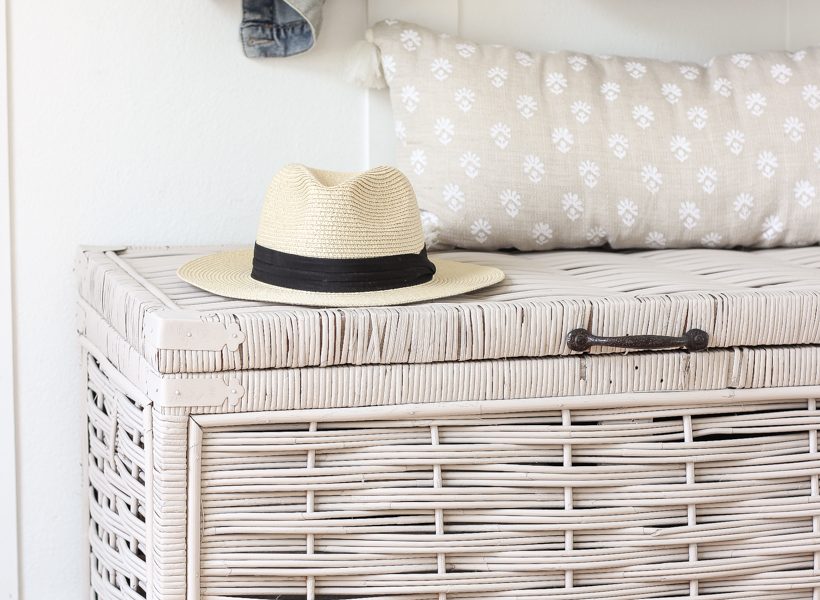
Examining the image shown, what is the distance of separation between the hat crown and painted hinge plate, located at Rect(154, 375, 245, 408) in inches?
6.5

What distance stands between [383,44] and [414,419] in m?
0.63

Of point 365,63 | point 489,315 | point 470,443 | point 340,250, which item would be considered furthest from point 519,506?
point 365,63

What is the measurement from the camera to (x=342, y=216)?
39.8 inches

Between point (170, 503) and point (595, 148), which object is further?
point (595, 148)

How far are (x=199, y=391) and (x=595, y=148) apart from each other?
0.70 metres

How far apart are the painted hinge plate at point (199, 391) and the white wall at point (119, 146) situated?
0.51 metres

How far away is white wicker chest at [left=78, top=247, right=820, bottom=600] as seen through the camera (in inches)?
37.1

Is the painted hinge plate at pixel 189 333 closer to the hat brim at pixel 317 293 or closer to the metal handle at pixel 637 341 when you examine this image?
the hat brim at pixel 317 293

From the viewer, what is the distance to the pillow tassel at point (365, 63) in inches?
55.6

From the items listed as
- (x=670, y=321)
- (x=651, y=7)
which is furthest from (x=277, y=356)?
(x=651, y=7)

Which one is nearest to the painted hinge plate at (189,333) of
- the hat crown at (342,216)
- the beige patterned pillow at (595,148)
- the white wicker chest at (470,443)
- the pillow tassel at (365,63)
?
the white wicker chest at (470,443)

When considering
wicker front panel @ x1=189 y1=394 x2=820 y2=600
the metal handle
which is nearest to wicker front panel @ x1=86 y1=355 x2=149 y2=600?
wicker front panel @ x1=189 y1=394 x2=820 y2=600

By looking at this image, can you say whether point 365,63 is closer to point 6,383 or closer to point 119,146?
point 119,146

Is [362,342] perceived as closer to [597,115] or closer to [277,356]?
[277,356]
